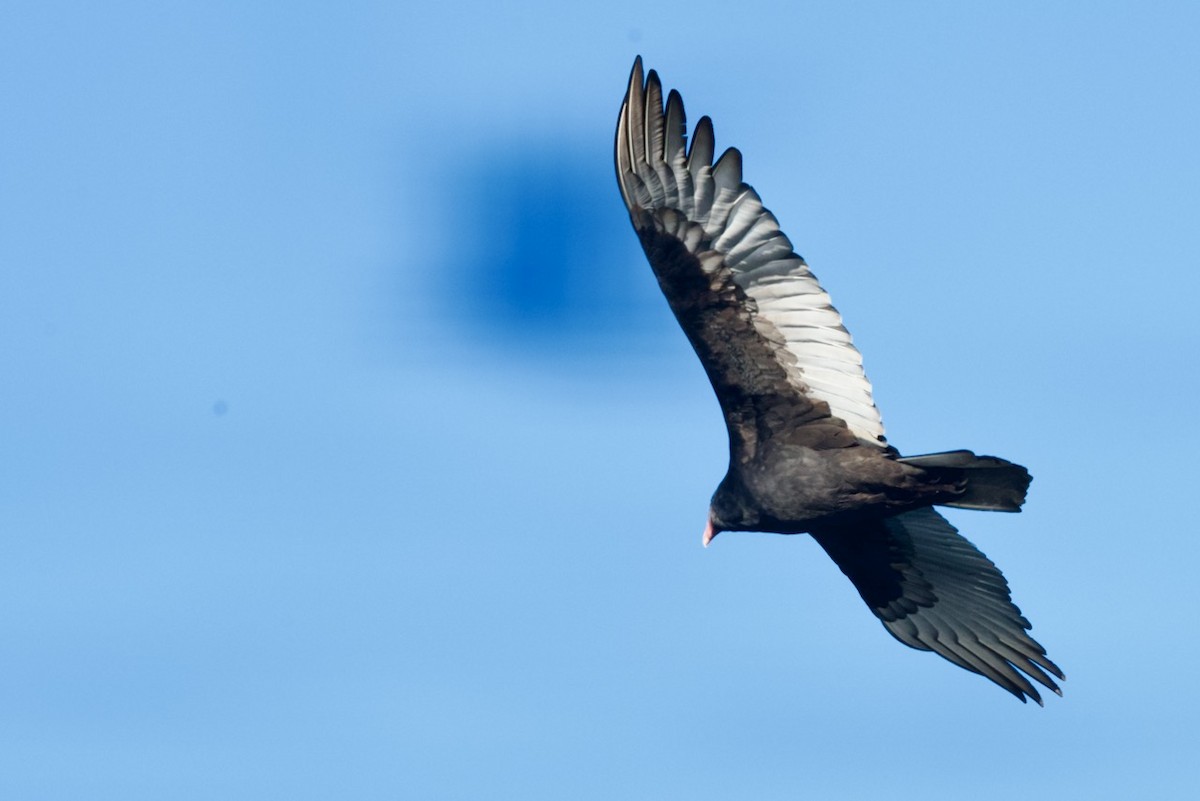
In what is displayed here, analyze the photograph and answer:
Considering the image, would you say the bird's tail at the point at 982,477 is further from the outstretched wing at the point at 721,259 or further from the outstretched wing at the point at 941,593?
the outstretched wing at the point at 941,593

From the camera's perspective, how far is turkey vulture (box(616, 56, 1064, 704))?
478 inches

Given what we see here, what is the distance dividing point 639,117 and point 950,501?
11.1ft

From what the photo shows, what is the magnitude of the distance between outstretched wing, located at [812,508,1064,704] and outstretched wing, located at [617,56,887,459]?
6.36 ft

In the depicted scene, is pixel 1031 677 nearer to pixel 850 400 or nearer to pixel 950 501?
pixel 950 501

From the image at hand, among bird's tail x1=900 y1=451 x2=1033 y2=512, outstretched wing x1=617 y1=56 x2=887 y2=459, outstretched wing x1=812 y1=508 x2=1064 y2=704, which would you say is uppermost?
outstretched wing x1=617 y1=56 x2=887 y2=459

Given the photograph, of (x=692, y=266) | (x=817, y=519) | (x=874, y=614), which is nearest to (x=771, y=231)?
(x=692, y=266)

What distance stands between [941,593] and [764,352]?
2951 millimetres

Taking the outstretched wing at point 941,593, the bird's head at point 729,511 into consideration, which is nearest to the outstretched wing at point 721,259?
the bird's head at point 729,511

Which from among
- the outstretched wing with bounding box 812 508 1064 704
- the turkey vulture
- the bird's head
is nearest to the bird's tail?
the turkey vulture

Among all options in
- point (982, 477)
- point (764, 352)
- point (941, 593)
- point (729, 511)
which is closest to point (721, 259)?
point (764, 352)

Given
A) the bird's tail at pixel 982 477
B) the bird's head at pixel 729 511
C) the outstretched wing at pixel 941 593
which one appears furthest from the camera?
the outstretched wing at pixel 941 593

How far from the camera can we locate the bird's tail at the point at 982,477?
12094mm

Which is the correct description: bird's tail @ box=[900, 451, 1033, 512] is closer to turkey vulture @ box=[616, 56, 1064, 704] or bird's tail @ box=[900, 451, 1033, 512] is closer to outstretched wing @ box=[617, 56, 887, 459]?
turkey vulture @ box=[616, 56, 1064, 704]

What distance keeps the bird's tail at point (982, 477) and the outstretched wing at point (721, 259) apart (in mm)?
593
